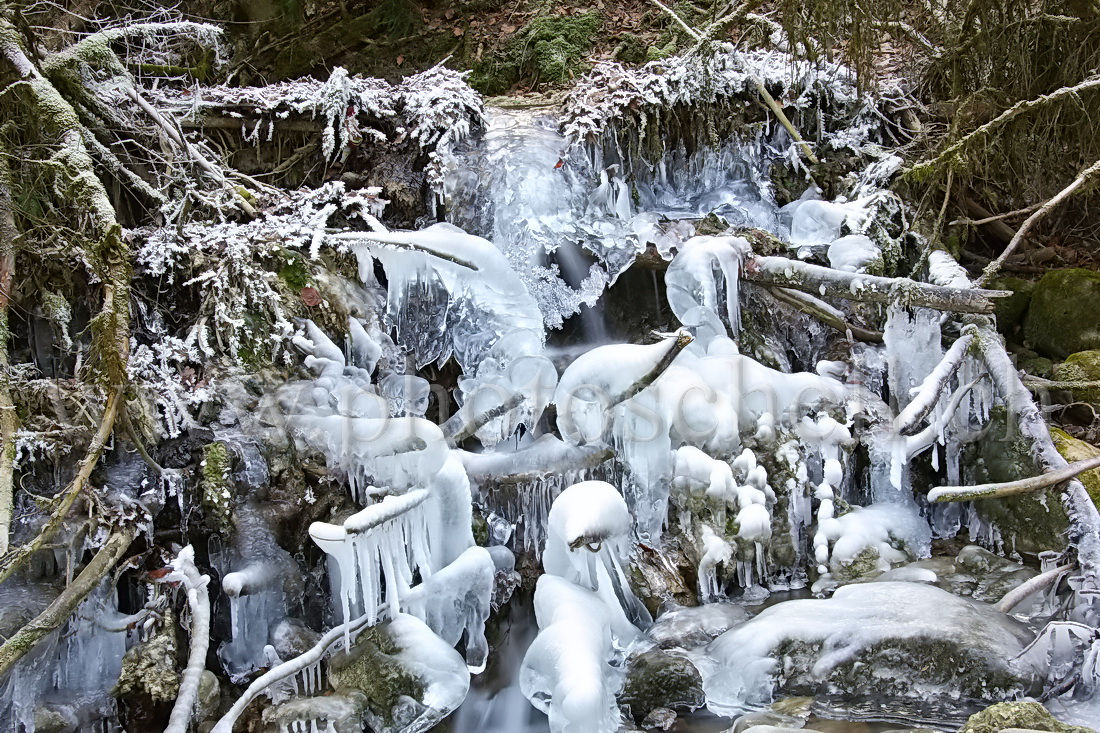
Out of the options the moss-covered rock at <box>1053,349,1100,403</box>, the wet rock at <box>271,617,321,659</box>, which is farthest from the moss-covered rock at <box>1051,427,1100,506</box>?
the wet rock at <box>271,617,321,659</box>

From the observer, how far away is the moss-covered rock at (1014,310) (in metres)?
5.34

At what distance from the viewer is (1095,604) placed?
3.34 metres

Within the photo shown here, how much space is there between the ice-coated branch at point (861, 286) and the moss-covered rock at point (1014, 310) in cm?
104

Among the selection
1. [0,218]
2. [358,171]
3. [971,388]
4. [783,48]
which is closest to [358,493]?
[0,218]

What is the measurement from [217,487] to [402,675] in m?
1.25

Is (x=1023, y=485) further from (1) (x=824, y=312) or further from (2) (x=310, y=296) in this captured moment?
(2) (x=310, y=296)

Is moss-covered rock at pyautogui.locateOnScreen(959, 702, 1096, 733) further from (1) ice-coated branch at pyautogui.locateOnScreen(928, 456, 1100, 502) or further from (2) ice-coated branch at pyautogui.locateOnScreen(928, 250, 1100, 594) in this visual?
(1) ice-coated branch at pyautogui.locateOnScreen(928, 456, 1100, 502)

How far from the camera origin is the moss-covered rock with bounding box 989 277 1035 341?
5.34 m

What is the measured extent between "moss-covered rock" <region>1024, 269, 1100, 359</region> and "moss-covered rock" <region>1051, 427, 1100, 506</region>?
0.86m

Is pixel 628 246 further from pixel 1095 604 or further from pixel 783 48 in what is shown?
pixel 1095 604

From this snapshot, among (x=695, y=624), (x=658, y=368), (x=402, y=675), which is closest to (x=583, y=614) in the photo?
(x=695, y=624)

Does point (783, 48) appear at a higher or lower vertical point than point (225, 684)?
higher

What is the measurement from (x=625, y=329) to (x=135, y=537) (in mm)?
3021

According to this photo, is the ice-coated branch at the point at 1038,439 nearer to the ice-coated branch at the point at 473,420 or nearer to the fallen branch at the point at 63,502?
the ice-coated branch at the point at 473,420
